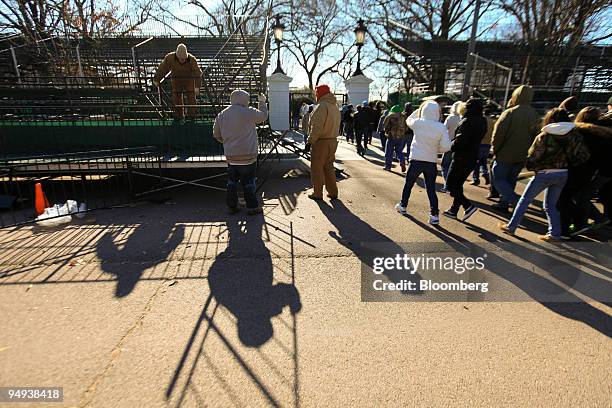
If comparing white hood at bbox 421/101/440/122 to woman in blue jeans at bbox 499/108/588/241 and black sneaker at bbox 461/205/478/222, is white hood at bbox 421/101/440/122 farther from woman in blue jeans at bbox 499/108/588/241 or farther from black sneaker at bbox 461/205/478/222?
black sneaker at bbox 461/205/478/222

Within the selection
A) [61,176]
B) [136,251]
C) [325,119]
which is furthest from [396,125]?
[61,176]

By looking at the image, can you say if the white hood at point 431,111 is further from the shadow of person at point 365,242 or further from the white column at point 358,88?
the white column at point 358,88

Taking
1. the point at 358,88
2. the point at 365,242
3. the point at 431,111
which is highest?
the point at 358,88

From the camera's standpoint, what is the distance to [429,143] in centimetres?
475

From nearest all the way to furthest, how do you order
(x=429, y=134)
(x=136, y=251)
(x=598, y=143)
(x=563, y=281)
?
1. (x=563, y=281)
2. (x=136, y=251)
3. (x=598, y=143)
4. (x=429, y=134)

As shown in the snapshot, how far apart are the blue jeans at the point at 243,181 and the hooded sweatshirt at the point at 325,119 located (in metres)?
1.29

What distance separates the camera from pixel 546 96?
51.6ft

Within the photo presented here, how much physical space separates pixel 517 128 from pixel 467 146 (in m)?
0.92

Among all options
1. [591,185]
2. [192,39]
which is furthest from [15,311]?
[192,39]

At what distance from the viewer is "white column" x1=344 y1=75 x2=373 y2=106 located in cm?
1622

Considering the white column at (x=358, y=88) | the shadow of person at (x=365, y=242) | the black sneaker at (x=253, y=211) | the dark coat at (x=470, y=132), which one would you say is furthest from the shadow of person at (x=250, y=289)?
the white column at (x=358, y=88)

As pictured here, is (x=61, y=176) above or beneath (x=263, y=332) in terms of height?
above

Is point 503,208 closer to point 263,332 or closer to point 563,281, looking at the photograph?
point 563,281

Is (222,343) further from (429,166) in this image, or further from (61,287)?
(429,166)
